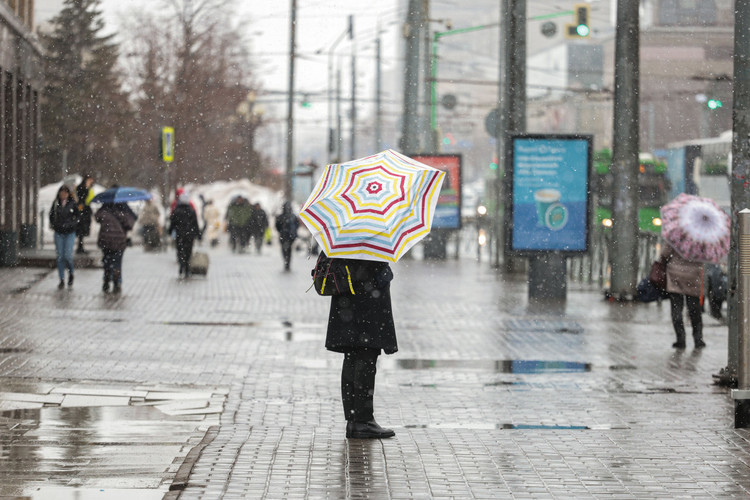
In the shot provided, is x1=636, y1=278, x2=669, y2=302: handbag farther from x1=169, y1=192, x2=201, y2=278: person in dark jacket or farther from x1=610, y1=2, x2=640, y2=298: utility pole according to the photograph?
x1=169, y1=192, x2=201, y2=278: person in dark jacket

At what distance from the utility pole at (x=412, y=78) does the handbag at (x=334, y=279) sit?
2422 centimetres

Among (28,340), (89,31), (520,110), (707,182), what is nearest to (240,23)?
(89,31)

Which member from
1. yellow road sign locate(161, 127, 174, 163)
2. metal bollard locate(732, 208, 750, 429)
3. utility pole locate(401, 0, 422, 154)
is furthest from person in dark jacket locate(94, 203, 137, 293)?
utility pole locate(401, 0, 422, 154)

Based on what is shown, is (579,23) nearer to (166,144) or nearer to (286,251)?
(286,251)

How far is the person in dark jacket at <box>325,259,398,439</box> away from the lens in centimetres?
809

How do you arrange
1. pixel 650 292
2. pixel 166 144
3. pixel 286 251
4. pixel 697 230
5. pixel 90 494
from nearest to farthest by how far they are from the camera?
1. pixel 90 494
2. pixel 697 230
3. pixel 650 292
4. pixel 286 251
5. pixel 166 144

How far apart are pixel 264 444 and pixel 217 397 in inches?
90.3

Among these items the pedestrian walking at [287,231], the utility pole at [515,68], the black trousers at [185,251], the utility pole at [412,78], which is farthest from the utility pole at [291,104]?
the black trousers at [185,251]

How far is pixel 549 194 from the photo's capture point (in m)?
20.6

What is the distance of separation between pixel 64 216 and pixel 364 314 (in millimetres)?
12422

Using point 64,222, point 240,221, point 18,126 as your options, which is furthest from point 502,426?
point 240,221

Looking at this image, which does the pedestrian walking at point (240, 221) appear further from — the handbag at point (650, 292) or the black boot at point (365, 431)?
the black boot at point (365, 431)

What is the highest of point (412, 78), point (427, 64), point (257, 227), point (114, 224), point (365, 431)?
point (427, 64)

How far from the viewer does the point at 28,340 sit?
1317cm
